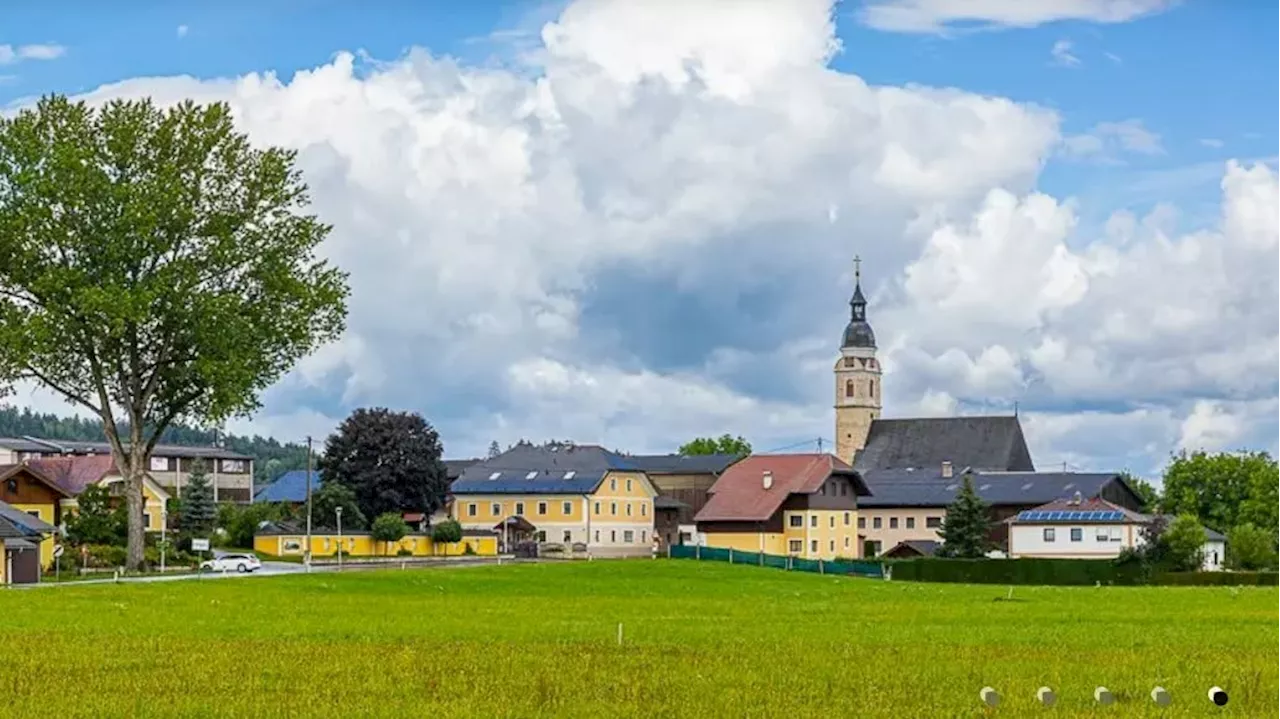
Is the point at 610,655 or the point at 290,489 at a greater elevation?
the point at 290,489

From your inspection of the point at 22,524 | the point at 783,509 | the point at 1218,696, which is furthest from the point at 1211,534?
the point at 1218,696

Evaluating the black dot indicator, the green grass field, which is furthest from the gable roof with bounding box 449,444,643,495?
the black dot indicator

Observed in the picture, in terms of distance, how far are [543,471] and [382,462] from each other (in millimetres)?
12765

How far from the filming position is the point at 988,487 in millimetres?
150500

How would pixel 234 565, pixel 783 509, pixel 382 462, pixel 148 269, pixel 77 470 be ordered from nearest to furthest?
pixel 148 269 < pixel 234 565 < pixel 783 509 < pixel 382 462 < pixel 77 470

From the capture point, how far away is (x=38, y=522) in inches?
3570

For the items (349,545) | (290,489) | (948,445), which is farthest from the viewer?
(948,445)

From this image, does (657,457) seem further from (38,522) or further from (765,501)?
(38,522)

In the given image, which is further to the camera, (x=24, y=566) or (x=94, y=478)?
(x=94, y=478)

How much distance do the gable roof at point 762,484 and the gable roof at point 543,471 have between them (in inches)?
579

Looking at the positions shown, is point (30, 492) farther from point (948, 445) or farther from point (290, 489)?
point (948, 445)

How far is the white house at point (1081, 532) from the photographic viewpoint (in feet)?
416

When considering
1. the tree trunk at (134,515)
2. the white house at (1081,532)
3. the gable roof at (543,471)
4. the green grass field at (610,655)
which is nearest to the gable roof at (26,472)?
the tree trunk at (134,515)

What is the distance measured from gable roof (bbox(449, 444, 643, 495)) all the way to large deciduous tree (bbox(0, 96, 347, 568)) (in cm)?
6646
